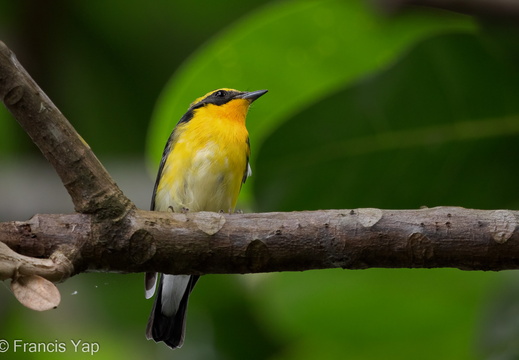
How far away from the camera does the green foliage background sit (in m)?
3.29

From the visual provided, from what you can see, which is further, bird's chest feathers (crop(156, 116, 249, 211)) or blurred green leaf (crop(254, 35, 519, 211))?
bird's chest feathers (crop(156, 116, 249, 211))

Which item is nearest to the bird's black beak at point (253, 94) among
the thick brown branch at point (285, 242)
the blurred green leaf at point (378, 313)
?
the blurred green leaf at point (378, 313)

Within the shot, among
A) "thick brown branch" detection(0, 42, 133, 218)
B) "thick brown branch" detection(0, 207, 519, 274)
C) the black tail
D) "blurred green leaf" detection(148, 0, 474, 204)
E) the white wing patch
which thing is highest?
"blurred green leaf" detection(148, 0, 474, 204)

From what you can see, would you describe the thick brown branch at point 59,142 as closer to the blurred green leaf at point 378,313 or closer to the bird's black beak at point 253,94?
the bird's black beak at point 253,94

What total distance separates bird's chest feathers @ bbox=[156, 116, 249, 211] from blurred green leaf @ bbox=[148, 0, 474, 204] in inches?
21.6

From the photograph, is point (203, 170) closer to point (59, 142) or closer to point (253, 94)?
point (253, 94)

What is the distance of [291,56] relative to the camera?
11.6ft

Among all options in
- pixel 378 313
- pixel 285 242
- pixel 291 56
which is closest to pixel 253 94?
pixel 291 56

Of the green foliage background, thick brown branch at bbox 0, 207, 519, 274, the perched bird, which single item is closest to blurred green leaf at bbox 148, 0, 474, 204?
the green foliage background

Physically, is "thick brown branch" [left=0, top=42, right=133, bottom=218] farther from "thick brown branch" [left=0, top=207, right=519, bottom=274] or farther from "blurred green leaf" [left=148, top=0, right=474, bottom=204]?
"blurred green leaf" [left=148, top=0, right=474, bottom=204]

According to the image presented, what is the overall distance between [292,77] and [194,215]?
1.22m

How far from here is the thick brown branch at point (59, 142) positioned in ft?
7.43

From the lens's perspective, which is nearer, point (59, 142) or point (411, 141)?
point (59, 142)

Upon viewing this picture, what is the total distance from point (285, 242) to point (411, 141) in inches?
45.8
